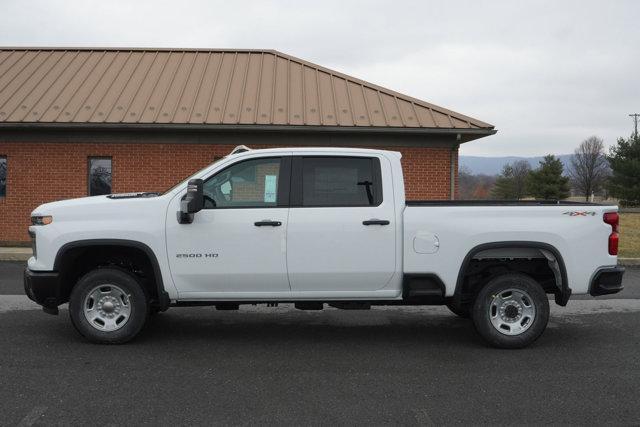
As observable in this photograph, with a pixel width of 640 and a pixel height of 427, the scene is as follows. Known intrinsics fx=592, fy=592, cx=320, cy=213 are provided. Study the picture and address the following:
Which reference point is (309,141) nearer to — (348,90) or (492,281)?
(348,90)

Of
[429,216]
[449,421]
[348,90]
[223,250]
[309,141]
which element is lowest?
[449,421]

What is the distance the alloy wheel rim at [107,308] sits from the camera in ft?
19.0

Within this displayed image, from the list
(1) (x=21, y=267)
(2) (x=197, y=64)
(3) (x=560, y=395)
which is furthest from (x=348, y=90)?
(3) (x=560, y=395)

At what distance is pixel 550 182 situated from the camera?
63375 mm

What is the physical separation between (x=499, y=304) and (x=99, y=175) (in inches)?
444

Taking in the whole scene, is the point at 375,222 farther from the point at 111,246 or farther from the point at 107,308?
the point at 107,308

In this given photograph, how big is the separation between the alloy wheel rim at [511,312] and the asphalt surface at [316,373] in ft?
0.79

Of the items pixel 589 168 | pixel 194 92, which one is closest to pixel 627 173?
pixel 589 168

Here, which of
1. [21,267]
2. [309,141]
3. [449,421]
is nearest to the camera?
[449,421]

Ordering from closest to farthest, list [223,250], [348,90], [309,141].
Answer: [223,250] < [309,141] < [348,90]

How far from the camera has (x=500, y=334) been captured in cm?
581

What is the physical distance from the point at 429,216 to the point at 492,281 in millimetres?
928

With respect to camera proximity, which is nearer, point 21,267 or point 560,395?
point 560,395

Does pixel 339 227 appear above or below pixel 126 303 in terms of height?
above
